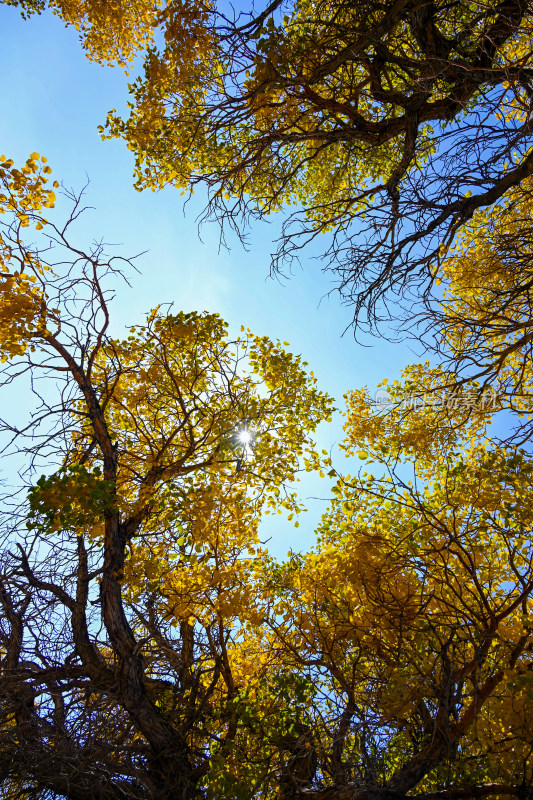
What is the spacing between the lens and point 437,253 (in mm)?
4289

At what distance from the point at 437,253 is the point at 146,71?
4637mm

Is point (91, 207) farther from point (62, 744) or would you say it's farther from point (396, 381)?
point (62, 744)

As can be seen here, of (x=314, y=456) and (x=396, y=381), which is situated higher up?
(x=396, y=381)

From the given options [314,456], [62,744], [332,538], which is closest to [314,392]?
[314,456]

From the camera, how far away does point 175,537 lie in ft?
17.4

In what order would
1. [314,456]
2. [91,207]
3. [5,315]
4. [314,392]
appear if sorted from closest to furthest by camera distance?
[5,315] < [91,207] < [314,456] < [314,392]

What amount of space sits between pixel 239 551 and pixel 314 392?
2.25 m

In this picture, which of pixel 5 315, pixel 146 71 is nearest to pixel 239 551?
pixel 5 315

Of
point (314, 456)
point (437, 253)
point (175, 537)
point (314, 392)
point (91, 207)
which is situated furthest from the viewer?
point (314, 392)

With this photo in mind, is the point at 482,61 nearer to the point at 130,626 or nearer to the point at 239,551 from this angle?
the point at 239,551

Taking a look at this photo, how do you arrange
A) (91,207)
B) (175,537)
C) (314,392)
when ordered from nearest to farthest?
(91,207) < (175,537) < (314,392)

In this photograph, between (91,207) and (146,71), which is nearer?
(91,207)

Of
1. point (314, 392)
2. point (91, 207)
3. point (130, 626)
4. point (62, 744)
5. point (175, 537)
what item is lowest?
point (62, 744)

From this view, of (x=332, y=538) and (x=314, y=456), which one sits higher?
(x=314, y=456)
